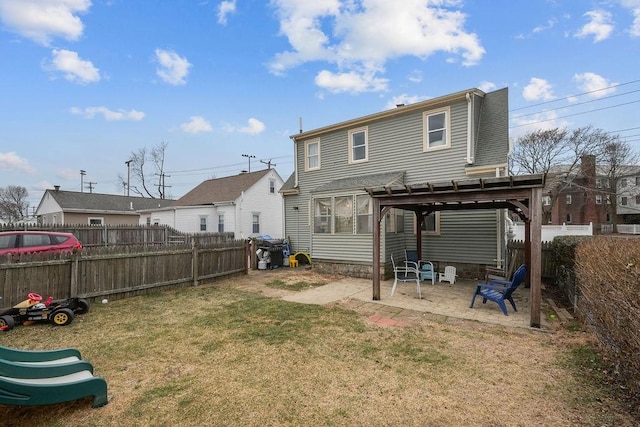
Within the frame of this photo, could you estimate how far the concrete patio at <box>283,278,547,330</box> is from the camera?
6016mm

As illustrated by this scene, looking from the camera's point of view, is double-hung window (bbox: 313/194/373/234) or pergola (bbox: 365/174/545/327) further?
double-hung window (bbox: 313/194/373/234)

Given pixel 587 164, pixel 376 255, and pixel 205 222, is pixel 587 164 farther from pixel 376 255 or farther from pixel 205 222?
pixel 205 222

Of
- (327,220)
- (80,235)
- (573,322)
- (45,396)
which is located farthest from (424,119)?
(80,235)

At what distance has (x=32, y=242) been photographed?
29.6 ft

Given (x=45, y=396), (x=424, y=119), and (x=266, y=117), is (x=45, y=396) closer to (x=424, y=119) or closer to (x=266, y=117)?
(x=424, y=119)

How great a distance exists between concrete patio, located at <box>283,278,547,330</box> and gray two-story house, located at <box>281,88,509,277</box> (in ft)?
4.37

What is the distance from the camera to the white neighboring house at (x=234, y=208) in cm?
1983

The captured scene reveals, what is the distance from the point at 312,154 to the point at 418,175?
17.2 ft

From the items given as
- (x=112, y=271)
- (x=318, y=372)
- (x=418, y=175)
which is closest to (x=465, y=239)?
(x=418, y=175)

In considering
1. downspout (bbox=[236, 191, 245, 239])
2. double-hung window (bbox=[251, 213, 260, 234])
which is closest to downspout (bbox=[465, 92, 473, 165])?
downspout (bbox=[236, 191, 245, 239])

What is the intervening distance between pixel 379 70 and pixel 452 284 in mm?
10617

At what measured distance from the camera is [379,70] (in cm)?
1462

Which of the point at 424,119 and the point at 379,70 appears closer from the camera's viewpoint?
the point at 424,119

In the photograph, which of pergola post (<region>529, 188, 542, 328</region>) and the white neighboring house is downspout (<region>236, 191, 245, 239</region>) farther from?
pergola post (<region>529, 188, 542, 328</region>)
